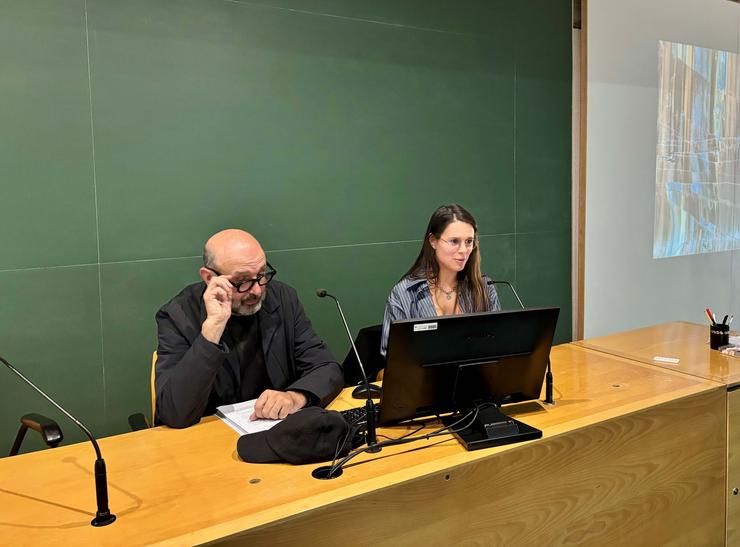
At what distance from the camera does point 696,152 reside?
4.88m

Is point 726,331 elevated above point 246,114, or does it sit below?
below

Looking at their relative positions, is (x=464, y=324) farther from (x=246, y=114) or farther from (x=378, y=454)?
(x=246, y=114)

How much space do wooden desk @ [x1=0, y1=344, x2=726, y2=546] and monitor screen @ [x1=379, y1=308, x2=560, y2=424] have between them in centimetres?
12

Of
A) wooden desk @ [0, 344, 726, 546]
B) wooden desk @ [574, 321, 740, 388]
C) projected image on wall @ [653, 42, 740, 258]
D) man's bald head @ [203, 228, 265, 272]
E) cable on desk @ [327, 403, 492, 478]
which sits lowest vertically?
wooden desk @ [0, 344, 726, 546]

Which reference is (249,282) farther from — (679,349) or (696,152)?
(696,152)

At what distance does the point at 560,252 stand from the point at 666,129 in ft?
4.15

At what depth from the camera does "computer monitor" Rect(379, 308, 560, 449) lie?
1.75 metres

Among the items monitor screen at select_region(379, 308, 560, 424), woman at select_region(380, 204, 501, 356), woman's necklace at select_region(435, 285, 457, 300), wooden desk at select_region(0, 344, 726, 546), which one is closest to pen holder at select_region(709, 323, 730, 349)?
wooden desk at select_region(0, 344, 726, 546)

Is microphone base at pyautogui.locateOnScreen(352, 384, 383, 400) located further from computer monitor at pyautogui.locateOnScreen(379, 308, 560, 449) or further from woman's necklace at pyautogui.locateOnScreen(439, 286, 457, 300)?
woman's necklace at pyautogui.locateOnScreen(439, 286, 457, 300)

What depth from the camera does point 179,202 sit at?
3.01 metres

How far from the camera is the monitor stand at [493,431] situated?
69.4 inches

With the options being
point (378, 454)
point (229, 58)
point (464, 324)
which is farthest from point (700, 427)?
point (229, 58)

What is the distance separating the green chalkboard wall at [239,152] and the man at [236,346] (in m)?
0.78

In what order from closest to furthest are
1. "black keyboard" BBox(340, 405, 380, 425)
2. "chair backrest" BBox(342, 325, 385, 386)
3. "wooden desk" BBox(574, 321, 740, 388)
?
"black keyboard" BBox(340, 405, 380, 425), "wooden desk" BBox(574, 321, 740, 388), "chair backrest" BBox(342, 325, 385, 386)
